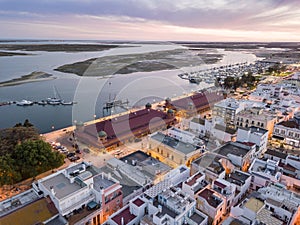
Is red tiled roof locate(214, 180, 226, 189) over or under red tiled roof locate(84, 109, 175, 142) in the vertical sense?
over

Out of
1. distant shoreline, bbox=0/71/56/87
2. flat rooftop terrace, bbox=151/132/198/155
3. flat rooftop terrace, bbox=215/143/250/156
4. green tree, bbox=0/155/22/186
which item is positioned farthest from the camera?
distant shoreline, bbox=0/71/56/87

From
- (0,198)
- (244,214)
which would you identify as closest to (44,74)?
(0,198)

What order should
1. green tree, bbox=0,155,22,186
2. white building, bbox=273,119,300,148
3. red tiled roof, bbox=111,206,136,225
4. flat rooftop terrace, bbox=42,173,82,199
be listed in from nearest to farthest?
1. red tiled roof, bbox=111,206,136,225
2. flat rooftop terrace, bbox=42,173,82,199
3. green tree, bbox=0,155,22,186
4. white building, bbox=273,119,300,148

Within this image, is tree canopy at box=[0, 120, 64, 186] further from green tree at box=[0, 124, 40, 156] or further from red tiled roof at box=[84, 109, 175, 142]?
red tiled roof at box=[84, 109, 175, 142]

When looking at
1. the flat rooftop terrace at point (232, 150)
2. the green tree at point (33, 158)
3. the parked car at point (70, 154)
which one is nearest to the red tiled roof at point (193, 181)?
the flat rooftop terrace at point (232, 150)

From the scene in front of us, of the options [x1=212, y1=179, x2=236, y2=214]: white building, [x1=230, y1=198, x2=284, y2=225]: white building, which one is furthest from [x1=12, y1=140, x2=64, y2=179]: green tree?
[x1=230, y1=198, x2=284, y2=225]: white building

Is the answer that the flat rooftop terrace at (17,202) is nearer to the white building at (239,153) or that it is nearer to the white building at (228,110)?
the white building at (239,153)

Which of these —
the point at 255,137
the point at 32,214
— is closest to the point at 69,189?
the point at 32,214

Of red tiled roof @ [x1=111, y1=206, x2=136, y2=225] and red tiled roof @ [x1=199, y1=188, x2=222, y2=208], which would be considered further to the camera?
red tiled roof @ [x1=199, y1=188, x2=222, y2=208]
